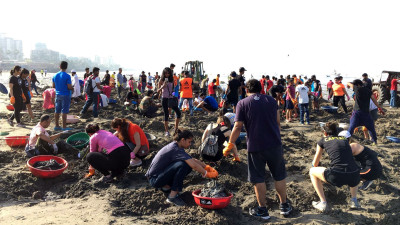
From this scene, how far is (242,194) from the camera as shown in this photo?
4.39 m

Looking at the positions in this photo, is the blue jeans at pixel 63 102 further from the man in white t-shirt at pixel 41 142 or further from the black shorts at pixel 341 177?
the black shorts at pixel 341 177

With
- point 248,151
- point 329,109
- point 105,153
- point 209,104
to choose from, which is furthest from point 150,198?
point 329,109

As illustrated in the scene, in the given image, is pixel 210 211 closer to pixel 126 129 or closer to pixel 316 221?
pixel 316 221

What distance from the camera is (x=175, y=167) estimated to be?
13.2ft

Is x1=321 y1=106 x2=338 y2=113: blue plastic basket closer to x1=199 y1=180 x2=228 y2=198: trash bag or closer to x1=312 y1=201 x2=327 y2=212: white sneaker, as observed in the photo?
x1=312 y1=201 x2=327 y2=212: white sneaker

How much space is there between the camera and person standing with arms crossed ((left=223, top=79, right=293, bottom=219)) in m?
3.53

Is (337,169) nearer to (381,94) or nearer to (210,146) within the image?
(210,146)

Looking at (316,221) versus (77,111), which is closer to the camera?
(316,221)

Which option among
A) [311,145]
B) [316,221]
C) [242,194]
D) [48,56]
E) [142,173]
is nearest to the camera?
[316,221]

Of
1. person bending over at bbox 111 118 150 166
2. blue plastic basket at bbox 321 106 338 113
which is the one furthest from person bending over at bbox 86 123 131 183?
blue plastic basket at bbox 321 106 338 113

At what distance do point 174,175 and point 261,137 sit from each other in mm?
1354

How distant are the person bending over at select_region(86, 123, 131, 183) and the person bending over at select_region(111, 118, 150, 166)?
0.37 m

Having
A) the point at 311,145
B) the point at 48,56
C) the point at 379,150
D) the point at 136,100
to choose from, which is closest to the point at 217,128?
the point at 311,145

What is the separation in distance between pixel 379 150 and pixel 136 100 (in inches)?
333
